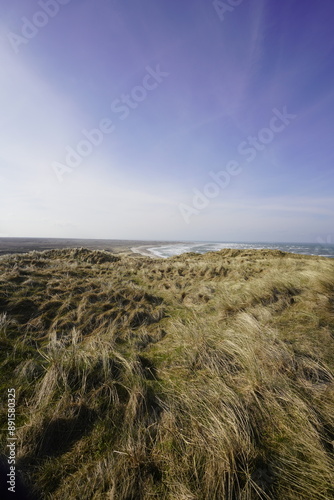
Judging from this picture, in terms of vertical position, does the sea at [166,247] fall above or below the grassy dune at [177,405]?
below

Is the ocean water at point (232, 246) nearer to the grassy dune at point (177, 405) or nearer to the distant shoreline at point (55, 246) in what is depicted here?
the distant shoreline at point (55, 246)

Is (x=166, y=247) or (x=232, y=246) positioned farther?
(x=166, y=247)

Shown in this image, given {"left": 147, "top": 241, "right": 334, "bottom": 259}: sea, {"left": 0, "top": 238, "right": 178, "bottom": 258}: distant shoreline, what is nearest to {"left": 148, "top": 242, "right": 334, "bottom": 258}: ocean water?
{"left": 147, "top": 241, "right": 334, "bottom": 259}: sea

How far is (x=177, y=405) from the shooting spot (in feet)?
7.55

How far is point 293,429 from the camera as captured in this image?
1938 mm

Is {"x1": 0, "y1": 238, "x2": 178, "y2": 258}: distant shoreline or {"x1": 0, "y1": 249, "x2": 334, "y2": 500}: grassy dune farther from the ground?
{"x1": 0, "y1": 249, "x2": 334, "y2": 500}: grassy dune

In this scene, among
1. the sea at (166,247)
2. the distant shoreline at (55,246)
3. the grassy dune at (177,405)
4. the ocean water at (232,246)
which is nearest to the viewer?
the grassy dune at (177,405)

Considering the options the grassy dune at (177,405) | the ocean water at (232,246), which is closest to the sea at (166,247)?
the ocean water at (232,246)

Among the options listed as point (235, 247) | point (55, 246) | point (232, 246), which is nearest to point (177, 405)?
point (235, 247)

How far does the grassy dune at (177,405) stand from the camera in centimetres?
156

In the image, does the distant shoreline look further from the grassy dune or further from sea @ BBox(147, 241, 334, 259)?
the grassy dune

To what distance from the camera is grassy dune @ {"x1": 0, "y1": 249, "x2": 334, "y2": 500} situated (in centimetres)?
156

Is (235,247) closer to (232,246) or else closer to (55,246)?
(232,246)

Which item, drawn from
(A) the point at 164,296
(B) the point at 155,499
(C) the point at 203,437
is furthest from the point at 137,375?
(A) the point at 164,296
